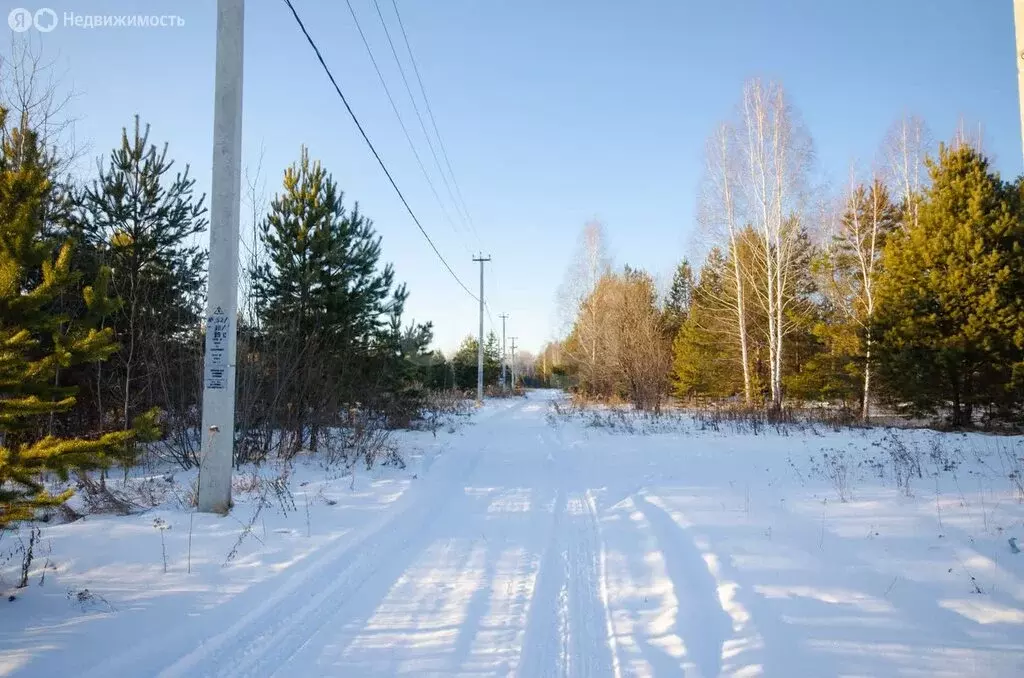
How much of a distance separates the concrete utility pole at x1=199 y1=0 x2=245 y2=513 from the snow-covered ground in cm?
58

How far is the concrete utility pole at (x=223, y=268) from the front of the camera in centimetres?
591

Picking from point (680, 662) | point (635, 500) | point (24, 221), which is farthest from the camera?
point (635, 500)

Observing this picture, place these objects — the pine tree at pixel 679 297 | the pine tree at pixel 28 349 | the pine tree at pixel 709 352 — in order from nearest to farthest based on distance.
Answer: the pine tree at pixel 28 349 → the pine tree at pixel 709 352 → the pine tree at pixel 679 297

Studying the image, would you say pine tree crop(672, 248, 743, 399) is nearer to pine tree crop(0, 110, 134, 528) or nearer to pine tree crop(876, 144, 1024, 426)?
pine tree crop(876, 144, 1024, 426)

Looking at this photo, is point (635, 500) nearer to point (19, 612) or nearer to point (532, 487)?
point (532, 487)

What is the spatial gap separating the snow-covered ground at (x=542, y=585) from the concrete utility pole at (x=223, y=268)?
0.58 metres

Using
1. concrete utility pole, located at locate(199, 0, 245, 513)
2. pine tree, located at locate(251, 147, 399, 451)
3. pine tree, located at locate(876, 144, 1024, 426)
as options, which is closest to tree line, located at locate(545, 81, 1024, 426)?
pine tree, located at locate(876, 144, 1024, 426)

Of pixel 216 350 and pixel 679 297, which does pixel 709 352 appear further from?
pixel 216 350

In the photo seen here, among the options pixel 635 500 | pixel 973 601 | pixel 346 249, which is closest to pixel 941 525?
pixel 973 601

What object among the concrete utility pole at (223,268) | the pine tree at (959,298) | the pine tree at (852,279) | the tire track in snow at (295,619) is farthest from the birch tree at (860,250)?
the concrete utility pole at (223,268)

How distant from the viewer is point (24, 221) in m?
3.63

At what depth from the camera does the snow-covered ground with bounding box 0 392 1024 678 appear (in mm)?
3100

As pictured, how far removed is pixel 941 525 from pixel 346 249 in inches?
488

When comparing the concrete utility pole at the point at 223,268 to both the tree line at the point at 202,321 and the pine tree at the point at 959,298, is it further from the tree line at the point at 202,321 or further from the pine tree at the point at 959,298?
the pine tree at the point at 959,298
